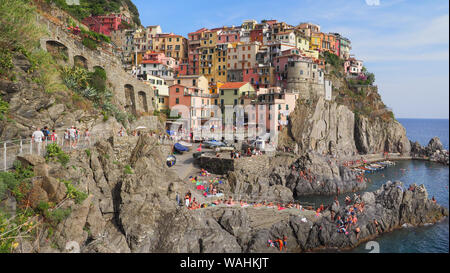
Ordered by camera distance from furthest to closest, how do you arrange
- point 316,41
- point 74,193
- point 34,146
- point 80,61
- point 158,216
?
1. point 316,41
2. point 80,61
3. point 158,216
4. point 34,146
5. point 74,193

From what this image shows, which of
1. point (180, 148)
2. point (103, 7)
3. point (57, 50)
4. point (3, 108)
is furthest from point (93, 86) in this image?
point (103, 7)

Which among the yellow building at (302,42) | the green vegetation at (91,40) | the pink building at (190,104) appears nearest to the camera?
the green vegetation at (91,40)

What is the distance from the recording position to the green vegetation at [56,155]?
17.1 metres

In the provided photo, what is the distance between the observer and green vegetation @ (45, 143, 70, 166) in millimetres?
17062

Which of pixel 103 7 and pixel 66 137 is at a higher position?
pixel 103 7

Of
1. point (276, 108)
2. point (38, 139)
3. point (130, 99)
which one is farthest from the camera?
point (276, 108)

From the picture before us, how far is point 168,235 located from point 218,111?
134 feet

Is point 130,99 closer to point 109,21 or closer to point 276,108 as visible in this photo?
point 276,108

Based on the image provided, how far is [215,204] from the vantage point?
24984 mm

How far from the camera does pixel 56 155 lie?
17.3 metres

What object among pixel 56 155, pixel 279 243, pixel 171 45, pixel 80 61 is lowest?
pixel 279 243

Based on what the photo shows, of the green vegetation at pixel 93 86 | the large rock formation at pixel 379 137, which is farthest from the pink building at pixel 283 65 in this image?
the green vegetation at pixel 93 86

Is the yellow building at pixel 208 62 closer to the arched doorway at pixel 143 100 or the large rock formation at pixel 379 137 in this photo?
the arched doorway at pixel 143 100

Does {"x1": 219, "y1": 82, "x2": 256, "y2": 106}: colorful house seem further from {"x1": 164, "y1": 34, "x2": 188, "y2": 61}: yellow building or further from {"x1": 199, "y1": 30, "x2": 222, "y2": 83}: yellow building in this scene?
{"x1": 164, "y1": 34, "x2": 188, "y2": 61}: yellow building
